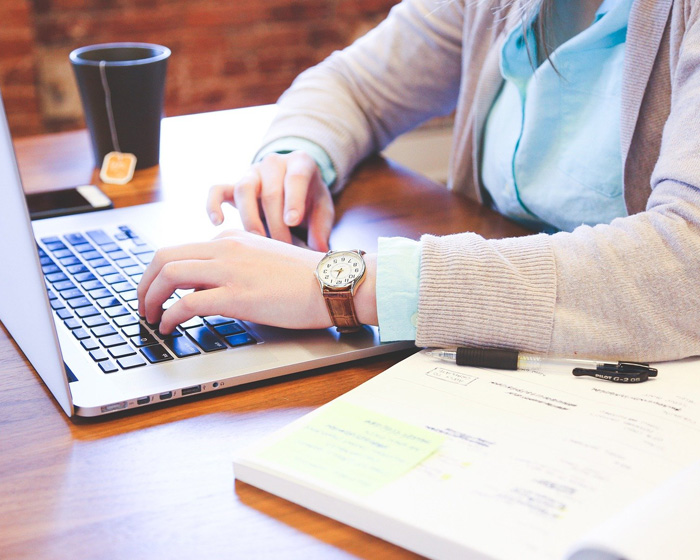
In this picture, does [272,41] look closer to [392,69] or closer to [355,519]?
[392,69]

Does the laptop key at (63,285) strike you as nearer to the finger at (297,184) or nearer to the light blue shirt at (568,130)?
the finger at (297,184)

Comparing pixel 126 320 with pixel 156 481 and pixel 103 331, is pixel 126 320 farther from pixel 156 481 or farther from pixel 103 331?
pixel 156 481

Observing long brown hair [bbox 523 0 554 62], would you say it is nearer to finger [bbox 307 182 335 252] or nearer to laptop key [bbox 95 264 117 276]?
finger [bbox 307 182 335 252]

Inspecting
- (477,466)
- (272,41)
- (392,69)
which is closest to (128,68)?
(392,69)

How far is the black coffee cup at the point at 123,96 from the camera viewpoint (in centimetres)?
109

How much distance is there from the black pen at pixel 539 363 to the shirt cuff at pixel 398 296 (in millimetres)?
36

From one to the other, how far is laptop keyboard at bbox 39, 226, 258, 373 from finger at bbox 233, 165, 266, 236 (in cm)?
11

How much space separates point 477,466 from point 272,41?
2.38 m

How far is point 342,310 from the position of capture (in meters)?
0.71

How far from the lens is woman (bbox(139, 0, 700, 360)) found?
2.22ft

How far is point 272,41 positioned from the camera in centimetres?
269

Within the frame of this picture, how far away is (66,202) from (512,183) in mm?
562

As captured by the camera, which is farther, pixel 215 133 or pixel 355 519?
pixel 215 133

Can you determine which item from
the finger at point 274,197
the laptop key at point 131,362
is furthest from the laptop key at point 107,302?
the finger at point 274,197
